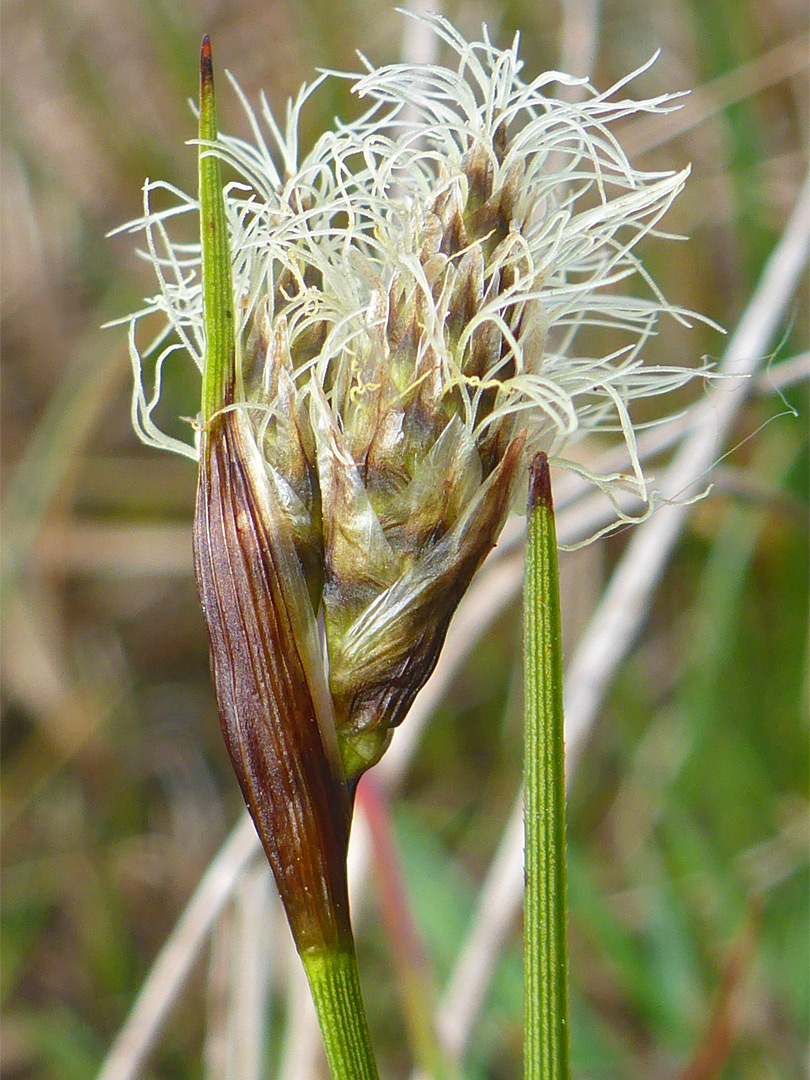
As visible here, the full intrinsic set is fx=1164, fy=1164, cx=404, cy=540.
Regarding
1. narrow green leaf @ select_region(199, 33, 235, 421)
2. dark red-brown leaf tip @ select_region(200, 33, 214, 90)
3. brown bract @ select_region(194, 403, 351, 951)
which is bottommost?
brown bract @ select_region(194, 403, 351, 951)

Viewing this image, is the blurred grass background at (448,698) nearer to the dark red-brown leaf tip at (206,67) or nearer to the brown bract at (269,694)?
the brown bract at (269,694)

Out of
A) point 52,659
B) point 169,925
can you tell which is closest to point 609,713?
point 169,925

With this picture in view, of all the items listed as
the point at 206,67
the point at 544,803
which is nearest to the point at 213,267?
the point at 206,67

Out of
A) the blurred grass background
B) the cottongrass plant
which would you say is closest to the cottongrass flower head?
the cottongrass plant

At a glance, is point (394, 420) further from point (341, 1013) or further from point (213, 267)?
point (341, 1013)

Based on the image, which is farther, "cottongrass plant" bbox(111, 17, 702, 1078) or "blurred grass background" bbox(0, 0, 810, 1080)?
"blurred grass background" bbox(0, 0, 810, 1080)

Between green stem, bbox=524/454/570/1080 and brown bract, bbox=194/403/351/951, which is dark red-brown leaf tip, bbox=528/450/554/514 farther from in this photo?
brown bract, bbox=194/403/351/951

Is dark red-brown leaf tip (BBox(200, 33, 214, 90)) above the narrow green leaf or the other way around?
above
